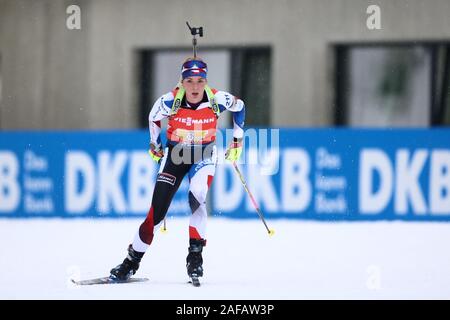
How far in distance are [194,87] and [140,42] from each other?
10912mm

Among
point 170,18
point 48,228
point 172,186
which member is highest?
point 170,18

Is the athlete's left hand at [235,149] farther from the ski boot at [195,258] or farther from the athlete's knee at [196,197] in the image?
the ski boot at [195,258]

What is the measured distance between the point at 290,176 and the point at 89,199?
3.14 meters

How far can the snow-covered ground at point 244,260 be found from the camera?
8.30 m

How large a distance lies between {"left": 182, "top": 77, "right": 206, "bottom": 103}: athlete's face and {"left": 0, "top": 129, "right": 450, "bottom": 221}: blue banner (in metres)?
6.62

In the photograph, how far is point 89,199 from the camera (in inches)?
625

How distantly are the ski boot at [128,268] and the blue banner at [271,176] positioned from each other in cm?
647

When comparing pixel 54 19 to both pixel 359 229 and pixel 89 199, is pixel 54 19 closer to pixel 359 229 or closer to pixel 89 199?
pixel 89 199

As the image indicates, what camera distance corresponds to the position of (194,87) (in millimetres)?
8617

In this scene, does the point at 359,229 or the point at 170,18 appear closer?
the point at 359,229

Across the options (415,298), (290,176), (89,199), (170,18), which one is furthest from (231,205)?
(415,298)

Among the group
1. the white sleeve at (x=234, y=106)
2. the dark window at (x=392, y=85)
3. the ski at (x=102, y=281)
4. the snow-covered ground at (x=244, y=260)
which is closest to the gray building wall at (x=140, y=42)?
the dark window at (x=392, y=85)

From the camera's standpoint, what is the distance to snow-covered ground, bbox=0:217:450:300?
27.2 feet
